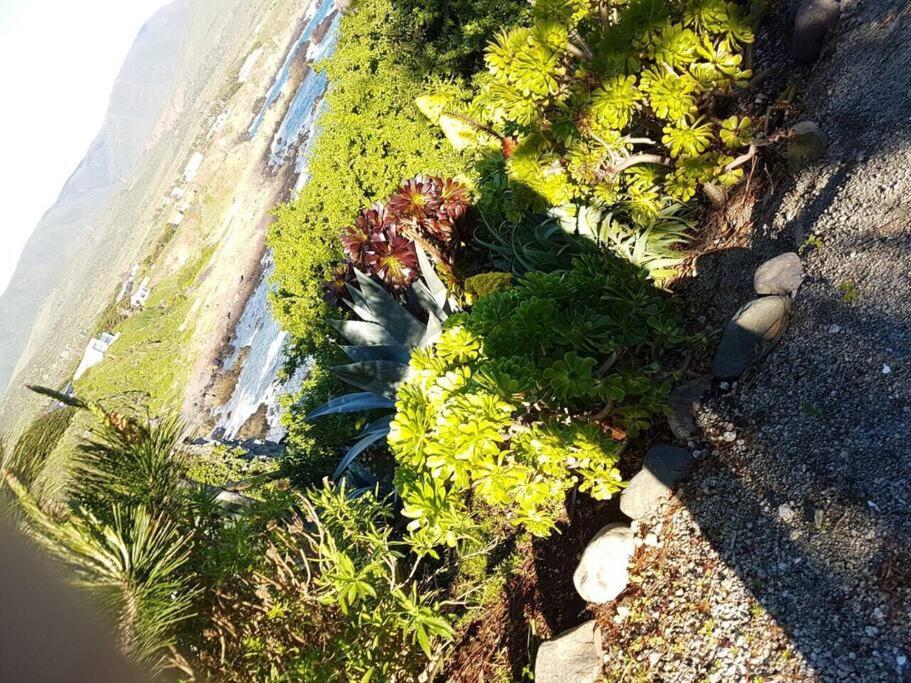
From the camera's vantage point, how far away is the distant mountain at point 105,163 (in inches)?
5654

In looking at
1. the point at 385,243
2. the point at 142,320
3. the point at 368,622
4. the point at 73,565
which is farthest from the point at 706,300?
the point at 142,320

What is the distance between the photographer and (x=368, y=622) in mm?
2014

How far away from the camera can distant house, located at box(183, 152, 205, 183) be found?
30.1 metres

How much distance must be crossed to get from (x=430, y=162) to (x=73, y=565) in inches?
209

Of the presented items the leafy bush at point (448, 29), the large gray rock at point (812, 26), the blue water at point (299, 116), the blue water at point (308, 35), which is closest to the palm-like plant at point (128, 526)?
the large gray rock at point (812, 26)

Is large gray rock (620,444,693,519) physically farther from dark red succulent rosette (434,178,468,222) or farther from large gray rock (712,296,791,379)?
dark red succulent rosette (434,178,468,222)

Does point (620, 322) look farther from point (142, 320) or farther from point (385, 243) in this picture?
point (142, 320)

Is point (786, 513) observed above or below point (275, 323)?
below

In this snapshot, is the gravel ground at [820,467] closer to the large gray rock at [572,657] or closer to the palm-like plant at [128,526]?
the large gray rock at [572,657]

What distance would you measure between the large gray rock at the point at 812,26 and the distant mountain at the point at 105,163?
16427 centimetres

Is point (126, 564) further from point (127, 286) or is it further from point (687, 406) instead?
point (127, 286)

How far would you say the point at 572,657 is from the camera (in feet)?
6.93

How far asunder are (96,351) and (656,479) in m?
26.5

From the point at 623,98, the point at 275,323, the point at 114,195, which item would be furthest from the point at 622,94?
the point at 114,195
